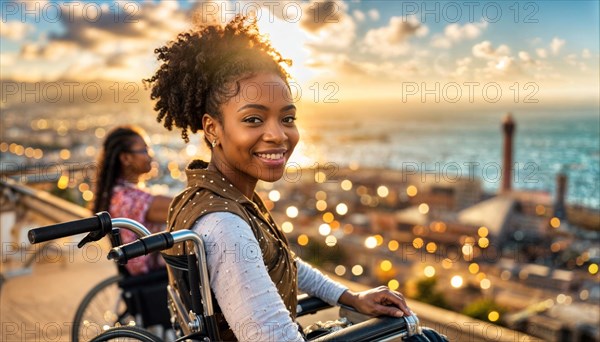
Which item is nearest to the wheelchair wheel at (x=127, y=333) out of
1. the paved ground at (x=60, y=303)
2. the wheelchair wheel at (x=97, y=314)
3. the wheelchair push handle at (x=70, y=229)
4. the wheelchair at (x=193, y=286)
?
the wheelchair at (x=193, y=286)

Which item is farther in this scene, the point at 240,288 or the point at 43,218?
the point at 43,218

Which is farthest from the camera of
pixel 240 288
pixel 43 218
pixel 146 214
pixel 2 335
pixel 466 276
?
pixel 466 276

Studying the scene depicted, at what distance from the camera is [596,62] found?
2.80 metres

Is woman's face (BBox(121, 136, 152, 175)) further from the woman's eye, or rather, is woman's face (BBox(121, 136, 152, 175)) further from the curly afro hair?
the woman's eye

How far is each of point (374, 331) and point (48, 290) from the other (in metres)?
3.09

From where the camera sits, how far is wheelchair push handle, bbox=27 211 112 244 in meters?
1.04

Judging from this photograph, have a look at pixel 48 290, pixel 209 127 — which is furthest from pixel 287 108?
pixel 48 290

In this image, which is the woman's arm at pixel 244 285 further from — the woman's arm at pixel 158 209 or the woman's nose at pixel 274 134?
the woman's arm at pixel 158 209

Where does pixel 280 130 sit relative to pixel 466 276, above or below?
above

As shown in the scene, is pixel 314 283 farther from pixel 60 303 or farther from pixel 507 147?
pixel 507 147

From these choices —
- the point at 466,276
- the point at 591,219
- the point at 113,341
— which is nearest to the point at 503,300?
the point at 466,276

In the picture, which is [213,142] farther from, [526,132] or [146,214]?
[526,132]

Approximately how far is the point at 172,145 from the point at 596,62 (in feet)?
169

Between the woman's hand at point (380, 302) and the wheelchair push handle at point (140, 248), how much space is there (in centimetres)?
54
